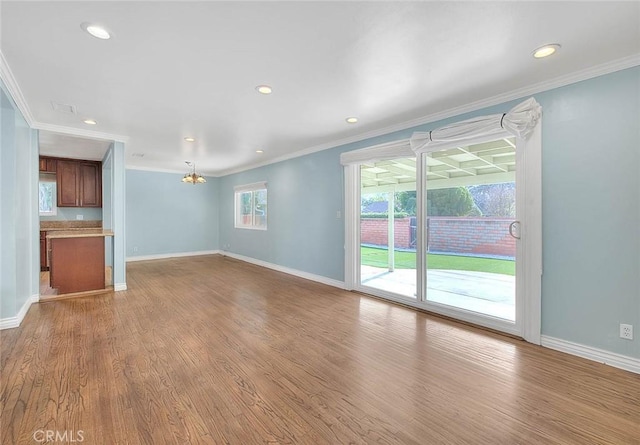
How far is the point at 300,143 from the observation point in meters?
5.23

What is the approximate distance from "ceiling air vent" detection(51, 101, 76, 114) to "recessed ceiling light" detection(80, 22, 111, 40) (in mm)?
1929

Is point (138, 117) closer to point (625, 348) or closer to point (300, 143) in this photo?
point (300, 143)

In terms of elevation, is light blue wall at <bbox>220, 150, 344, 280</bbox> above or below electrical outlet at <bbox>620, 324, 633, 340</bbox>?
above

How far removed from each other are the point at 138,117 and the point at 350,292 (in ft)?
13.1

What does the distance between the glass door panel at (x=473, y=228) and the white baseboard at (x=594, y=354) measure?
404 millimetres

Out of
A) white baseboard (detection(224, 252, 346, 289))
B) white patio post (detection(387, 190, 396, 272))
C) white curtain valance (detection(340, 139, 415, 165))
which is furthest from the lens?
white baseboard (detection(224, 252, 346, 289))

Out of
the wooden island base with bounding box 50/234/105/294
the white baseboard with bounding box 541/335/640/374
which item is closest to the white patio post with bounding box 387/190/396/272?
the white baseboard with bounding box 541/335/640/374

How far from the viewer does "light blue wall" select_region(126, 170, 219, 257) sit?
7.70 meters

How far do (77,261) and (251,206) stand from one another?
398 centimetres

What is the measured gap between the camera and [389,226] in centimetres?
485

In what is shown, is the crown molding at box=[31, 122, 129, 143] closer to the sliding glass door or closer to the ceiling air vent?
the ceiling air vent

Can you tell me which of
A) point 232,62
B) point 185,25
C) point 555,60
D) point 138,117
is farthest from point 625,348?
point 138,117

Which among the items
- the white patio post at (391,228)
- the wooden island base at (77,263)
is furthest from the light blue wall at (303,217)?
the wooden island base at (77,263)

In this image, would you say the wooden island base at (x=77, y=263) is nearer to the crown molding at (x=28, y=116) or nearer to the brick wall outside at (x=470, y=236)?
the crown molding at (x=28, y=116)
